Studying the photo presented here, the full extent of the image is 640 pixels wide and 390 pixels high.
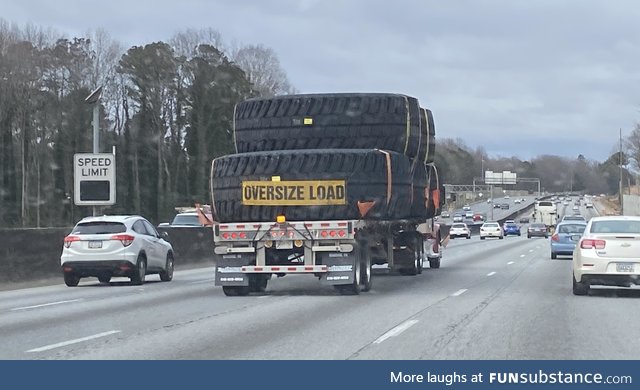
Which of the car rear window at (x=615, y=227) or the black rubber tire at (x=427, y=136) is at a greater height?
the black rubber tire at (x=427, y=136)

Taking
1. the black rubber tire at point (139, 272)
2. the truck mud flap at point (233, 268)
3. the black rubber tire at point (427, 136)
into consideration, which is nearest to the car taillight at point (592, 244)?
the black rubber tire at point (427, 136)

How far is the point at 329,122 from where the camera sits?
2175 cm

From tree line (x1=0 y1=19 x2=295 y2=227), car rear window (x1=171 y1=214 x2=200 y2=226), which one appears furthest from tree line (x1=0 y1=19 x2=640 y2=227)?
car rear window (x1=171 y1=214 x2=200 y2=226)

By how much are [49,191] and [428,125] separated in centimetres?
6030

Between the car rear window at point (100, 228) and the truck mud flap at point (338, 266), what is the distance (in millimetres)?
7405

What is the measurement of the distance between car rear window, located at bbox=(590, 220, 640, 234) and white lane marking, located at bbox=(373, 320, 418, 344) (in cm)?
609

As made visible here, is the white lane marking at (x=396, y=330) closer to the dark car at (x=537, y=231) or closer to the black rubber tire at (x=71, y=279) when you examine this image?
the black rubber tire at (x=71, y=279)

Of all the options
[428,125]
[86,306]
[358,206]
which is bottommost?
[86,306]

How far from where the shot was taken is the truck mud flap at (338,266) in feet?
65.4

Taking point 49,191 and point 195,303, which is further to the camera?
point 49,191

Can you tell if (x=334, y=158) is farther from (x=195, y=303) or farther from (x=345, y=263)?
(x=195, y=303)
